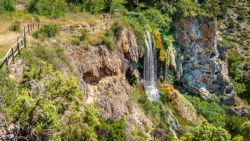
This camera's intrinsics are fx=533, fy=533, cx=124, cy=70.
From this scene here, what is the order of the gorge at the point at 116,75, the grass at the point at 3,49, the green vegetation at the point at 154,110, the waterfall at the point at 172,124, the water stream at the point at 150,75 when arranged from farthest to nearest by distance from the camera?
1. the water stream at the point at 150,75
2. the waterfall at the point at 172,124
3. the green vegetation at the point at 154,110
4. the grass at the point at 3,49
5. the gorge at the point at 116,75

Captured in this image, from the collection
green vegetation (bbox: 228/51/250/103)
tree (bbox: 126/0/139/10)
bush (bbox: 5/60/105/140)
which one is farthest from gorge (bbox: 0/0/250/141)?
green vegetation (bbox: 228/51/250/103)

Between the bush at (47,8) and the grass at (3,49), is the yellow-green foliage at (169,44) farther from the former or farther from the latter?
the grass at (3,49)

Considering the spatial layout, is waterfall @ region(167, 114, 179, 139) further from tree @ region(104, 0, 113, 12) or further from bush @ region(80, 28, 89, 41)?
bush @ region(80, 28, 89, 41)

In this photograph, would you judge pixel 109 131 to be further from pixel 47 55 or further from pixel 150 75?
pixel 150 75

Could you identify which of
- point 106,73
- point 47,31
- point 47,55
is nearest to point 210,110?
point 106,73

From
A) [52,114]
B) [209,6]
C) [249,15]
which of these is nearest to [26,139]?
[52,114]

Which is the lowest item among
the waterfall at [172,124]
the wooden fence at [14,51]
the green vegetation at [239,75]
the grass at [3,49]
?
the green vegetation at [239,75]

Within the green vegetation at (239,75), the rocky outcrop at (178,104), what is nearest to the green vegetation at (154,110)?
the rocky outcrop at (178,104)
